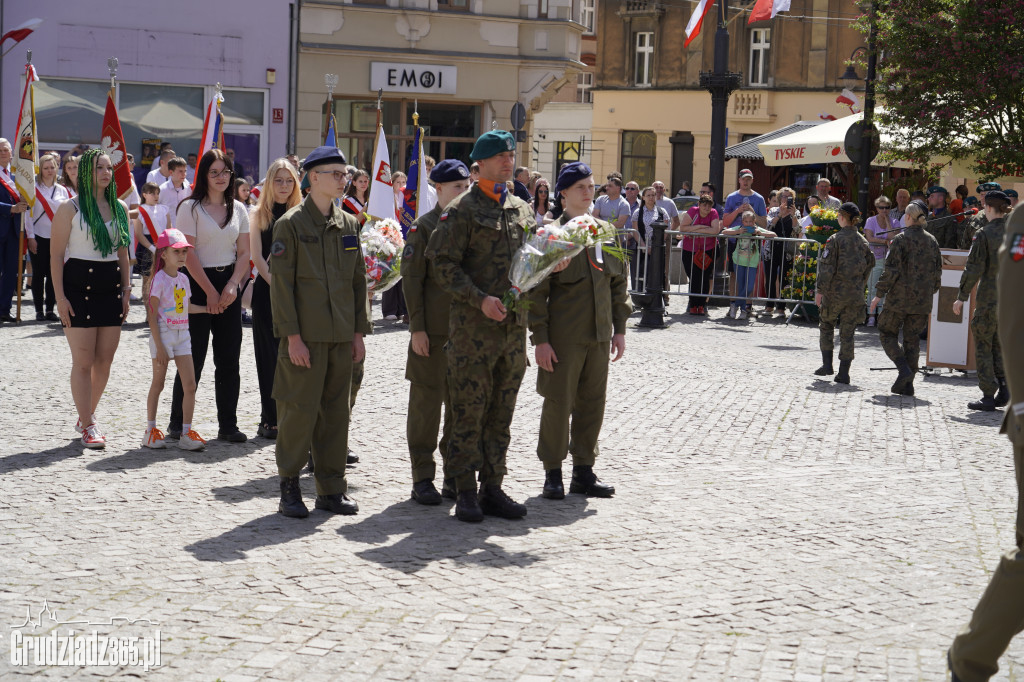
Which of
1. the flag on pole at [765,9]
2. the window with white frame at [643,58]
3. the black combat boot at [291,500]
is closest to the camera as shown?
the black combat boot at [291,500]

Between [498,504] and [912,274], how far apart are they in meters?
7.15

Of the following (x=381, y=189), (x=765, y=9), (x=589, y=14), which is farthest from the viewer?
(x=589, y=14)

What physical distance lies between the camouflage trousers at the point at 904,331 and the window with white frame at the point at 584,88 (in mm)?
47403

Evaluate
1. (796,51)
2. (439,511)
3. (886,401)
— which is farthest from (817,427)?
(796,51)

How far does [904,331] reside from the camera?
42.7 ft

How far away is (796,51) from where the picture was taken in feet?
155

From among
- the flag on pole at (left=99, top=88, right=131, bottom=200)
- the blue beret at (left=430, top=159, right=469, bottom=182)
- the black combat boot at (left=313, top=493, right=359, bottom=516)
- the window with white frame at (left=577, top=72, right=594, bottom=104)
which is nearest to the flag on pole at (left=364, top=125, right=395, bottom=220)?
the flag on pole at (left=99, top=88, right=131, bottom=200)

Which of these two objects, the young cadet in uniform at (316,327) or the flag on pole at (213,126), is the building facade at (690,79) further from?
Result: the young cadet in uniform at (316,327)

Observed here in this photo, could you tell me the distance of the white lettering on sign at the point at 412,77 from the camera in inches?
1139

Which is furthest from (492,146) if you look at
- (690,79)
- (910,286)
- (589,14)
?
(589,14)

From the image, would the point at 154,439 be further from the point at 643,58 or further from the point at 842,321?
the point at 643,58

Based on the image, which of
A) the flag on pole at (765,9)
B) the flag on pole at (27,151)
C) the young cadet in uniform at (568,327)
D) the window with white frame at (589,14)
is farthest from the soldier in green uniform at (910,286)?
the window with white frame at (589,14)

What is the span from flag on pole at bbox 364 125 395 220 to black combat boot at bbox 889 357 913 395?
662cm

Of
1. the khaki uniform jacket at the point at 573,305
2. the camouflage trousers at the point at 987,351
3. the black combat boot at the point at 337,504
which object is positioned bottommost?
the black combat boot at the point at 337,504
